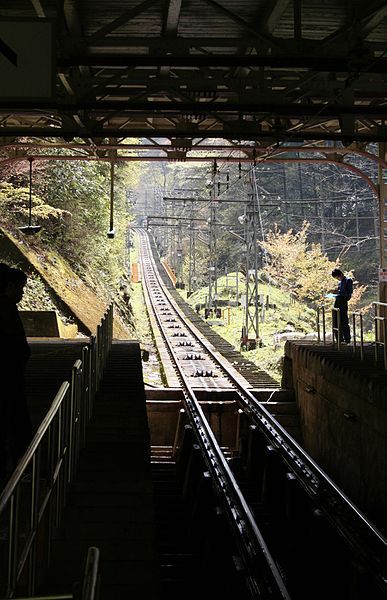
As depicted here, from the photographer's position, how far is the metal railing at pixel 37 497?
8.11 ft

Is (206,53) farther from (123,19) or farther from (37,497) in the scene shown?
(37,497)

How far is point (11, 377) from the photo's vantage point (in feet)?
13.8

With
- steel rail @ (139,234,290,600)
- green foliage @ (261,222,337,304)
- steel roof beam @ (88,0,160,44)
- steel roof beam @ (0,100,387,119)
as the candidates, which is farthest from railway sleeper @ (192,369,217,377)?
green foliage @ (261,222,337,304)

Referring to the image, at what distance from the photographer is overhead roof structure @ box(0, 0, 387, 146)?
283 inches

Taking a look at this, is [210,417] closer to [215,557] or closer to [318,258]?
[215,557]

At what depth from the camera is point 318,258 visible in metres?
36.5

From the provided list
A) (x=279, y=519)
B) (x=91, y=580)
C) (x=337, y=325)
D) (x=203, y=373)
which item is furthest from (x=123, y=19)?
(x=203, y=373)

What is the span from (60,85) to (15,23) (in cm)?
601

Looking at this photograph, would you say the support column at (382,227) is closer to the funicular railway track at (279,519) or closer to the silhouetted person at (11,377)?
the funicular railway track at (279,519)

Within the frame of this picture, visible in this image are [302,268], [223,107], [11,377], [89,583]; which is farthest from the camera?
[302,268]

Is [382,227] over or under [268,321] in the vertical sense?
over

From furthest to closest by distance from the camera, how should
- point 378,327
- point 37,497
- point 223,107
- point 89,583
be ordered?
point 378,327 → point 223,107 → point 37,497 → point 89,583

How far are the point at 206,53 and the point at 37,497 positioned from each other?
7652mm

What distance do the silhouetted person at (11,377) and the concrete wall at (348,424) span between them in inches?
195
